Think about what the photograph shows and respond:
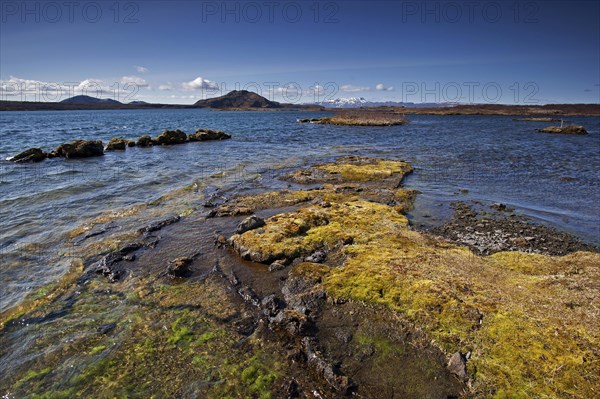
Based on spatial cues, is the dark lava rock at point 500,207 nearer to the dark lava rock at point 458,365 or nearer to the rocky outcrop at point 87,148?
the dark lava rock at point 458,365

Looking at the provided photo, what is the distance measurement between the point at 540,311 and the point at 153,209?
59.5ft

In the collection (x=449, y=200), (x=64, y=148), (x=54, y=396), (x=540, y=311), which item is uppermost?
(x=64, y=148)

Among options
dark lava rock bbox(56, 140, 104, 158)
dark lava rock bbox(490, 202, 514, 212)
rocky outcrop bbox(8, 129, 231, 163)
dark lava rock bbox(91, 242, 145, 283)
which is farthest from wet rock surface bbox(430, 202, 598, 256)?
rocky outcrop bbox(8, 129, 231, 163)

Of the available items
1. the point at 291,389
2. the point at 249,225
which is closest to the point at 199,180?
the point at 249,225

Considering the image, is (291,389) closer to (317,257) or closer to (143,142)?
(317,257)

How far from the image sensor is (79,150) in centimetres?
3809

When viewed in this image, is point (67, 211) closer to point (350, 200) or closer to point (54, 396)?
point (54, 396)

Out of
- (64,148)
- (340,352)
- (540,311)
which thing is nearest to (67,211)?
(340,352)

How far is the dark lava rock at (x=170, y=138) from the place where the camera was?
5125 centimetres

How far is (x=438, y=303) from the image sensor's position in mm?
8938

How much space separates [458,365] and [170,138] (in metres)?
52.4

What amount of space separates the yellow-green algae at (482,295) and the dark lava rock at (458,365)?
161 millimetres

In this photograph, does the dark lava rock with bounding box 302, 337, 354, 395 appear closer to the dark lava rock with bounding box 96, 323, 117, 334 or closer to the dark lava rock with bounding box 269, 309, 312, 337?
the dark lava rock with bounding box 269, 309, 312, 337

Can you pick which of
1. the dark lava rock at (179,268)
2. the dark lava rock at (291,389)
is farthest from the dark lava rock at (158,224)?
the dark lava rock at (291,389)
